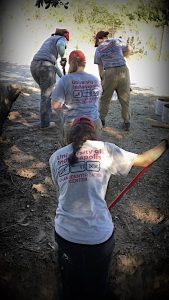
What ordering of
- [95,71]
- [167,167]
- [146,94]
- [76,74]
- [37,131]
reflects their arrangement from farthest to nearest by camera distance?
[95,71] < [146,94] < [37,131] < [167,167] < [76,74]

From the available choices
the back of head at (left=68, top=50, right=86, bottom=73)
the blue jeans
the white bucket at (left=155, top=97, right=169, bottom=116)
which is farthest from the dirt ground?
Answer: the white bucket at (left=155, top=97, right=169, bottom=116)

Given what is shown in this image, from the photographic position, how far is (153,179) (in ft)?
15.6

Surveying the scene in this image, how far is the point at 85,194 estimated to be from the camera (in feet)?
7.22

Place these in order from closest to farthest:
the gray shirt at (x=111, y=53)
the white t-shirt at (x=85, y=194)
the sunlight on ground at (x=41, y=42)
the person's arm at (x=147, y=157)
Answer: the white t-shirt at (x=85, y=194)
the person's arm at (x=147, y=157)
the gray shirt at (x=111, y=53)
the sunlight on ground at (x=41, y=42)

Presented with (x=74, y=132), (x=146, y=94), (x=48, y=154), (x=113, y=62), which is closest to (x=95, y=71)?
(x=146, y=94)

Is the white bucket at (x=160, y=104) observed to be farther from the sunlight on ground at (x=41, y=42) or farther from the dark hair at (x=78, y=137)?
the dark hair at (x=78, y=137)

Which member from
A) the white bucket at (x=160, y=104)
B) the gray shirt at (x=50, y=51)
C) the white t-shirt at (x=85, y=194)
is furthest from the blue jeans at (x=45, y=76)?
the white t-shirt at (x=85, y=194)

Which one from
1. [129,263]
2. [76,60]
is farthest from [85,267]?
[76,60]

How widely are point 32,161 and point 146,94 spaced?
5565 millimetres

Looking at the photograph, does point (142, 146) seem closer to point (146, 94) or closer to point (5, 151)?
point (5, 151)

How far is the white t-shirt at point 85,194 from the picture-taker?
217 centimetres

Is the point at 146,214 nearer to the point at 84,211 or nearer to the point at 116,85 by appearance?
the point at 84,211

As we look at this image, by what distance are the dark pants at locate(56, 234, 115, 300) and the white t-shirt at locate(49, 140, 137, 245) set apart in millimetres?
62

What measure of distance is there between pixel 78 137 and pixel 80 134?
0.09ft
